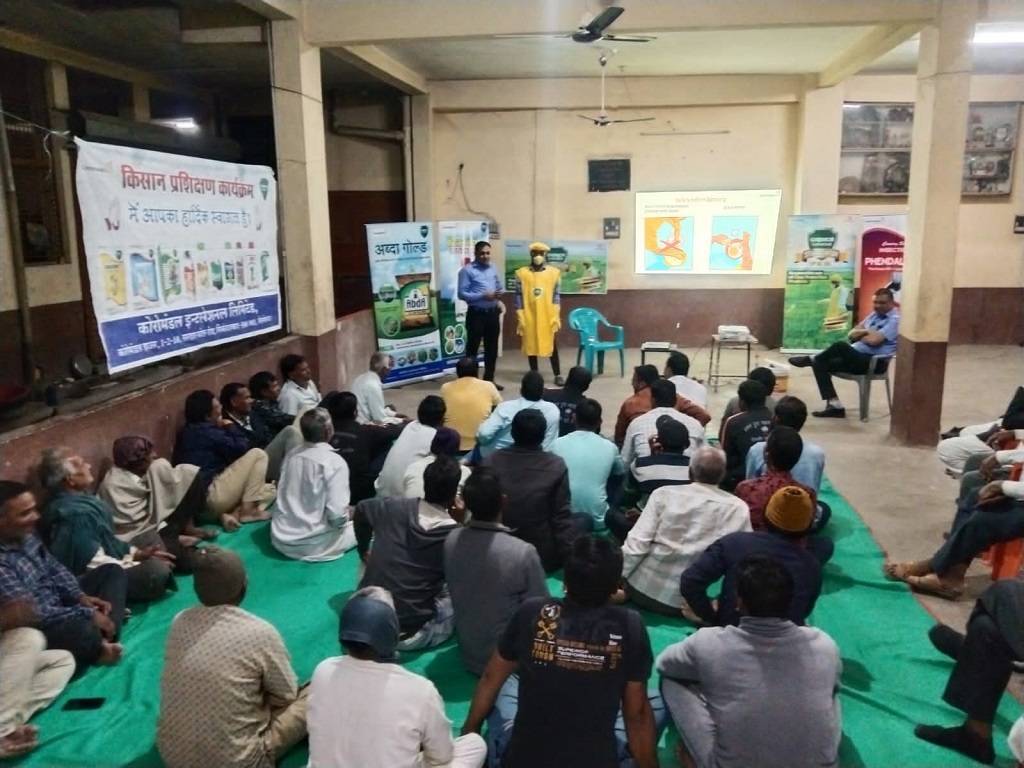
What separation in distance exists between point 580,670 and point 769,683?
506mm

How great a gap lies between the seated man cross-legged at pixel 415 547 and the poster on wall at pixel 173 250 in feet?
7.27

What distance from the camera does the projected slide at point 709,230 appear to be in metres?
10.5

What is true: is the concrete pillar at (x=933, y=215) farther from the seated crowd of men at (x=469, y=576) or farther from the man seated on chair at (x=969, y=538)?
the man seated on chair at (x=969, y=538)

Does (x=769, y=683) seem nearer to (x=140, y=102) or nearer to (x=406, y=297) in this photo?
(x=406, y=297)

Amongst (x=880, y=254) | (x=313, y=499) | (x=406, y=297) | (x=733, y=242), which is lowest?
(x=313, y=499)

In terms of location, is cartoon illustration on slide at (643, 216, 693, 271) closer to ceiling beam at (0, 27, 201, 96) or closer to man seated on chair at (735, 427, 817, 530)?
ceiling beam at (0, 27, 201, 96)

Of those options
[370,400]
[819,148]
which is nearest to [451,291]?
[370,400]

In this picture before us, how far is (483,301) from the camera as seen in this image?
8.54m

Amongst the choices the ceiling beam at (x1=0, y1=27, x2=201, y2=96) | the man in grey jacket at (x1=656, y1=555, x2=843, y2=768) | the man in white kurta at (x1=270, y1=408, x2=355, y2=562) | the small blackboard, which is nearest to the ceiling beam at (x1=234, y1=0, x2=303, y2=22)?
the ceiling beam at (x1=0, y1=27, x2=201, y2=96)

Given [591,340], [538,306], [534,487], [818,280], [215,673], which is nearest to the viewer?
[215,673]

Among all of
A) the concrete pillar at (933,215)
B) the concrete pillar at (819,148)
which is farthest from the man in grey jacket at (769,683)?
the concrete pillar at (819,148)

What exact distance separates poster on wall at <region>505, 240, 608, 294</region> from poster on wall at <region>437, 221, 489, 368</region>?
1288 millimetres

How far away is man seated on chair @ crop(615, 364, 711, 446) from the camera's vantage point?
5129 millimetres

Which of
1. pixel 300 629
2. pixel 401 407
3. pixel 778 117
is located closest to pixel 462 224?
pixel 401 407
